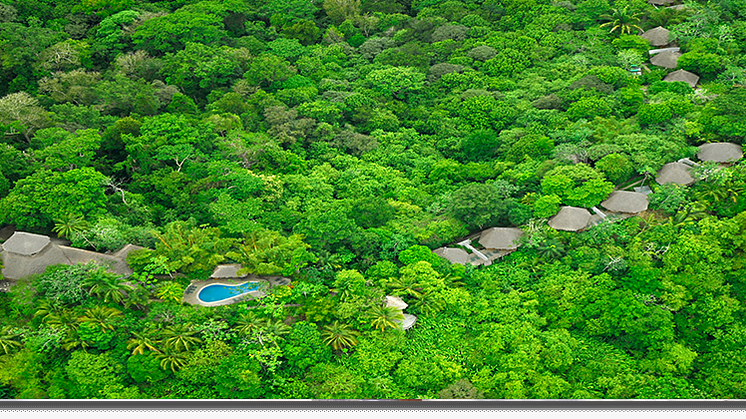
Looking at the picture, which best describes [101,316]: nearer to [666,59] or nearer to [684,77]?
[684,77]

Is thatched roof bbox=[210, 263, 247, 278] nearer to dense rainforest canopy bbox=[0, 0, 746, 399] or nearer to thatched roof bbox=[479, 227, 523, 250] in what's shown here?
dense rainforest canopy bbox=[0, 0, 746, 399]

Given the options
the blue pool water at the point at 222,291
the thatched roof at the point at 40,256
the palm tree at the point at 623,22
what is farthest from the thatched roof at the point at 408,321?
the palm tree at the point at 623,22

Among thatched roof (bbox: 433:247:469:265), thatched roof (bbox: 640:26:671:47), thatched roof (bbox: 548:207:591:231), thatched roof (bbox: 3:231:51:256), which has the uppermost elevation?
thatched roof (bbox: 3:231:51:256)

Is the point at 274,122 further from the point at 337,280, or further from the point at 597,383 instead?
the point at 597,383

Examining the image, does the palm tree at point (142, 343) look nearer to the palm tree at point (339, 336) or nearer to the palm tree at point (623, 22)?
the palm tree at point (339, 336)

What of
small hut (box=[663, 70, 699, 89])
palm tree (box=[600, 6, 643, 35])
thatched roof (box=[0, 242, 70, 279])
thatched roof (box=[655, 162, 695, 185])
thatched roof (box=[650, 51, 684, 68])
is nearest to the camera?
thatched roof (box=[0, 242, 70, 279])

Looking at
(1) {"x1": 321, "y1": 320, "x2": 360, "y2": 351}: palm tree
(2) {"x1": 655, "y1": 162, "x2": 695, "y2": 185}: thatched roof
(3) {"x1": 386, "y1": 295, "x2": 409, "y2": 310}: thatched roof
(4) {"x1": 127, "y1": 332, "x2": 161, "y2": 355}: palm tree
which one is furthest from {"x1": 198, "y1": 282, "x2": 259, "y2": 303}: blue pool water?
(2) {"x1": 655, "y1": 162, "x2": 695, "y2": 185}: thatched roof
